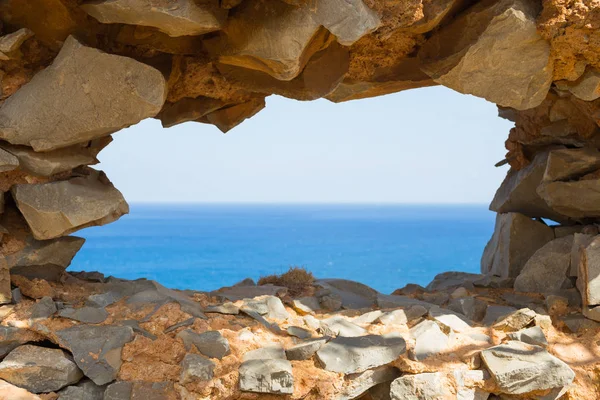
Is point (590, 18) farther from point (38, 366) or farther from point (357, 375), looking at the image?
point (38, 366)

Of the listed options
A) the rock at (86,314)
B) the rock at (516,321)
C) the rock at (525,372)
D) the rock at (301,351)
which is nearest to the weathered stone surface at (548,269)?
the rock at (516,321)

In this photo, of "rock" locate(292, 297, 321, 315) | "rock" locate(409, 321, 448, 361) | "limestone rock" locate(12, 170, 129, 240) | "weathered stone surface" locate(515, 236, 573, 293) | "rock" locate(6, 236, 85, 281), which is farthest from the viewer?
"weathered stone surface" locate(515, 236, 573, 293)

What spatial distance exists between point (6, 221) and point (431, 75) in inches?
134

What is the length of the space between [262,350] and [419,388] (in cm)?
102

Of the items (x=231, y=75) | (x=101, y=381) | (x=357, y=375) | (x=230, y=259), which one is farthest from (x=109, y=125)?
(x=230, y=259)

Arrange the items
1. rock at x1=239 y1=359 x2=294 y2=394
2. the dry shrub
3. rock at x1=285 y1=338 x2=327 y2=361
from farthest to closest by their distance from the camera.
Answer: the dry shrub → rock at x1=285 y1=338 x2=327 y2=361 → rock at x1=239 y1=359 x2=294 y2=394

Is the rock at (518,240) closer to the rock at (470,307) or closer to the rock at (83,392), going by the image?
the rock at (470,307)

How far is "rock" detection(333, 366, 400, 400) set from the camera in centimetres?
325

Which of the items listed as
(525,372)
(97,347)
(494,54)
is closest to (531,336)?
(525,372)

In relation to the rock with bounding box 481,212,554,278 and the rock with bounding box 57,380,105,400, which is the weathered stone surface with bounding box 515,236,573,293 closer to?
the rock with bounding box 481,212,554,278

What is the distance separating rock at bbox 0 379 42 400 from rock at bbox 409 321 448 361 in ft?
7.72

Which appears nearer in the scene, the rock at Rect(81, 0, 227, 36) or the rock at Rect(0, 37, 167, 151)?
the rock at Rect(81, 0, 227, 36)

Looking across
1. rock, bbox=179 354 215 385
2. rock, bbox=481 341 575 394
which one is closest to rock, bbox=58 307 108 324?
rock, bbox=179 354 215 385

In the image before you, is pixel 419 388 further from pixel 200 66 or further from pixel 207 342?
pixel 200 66
